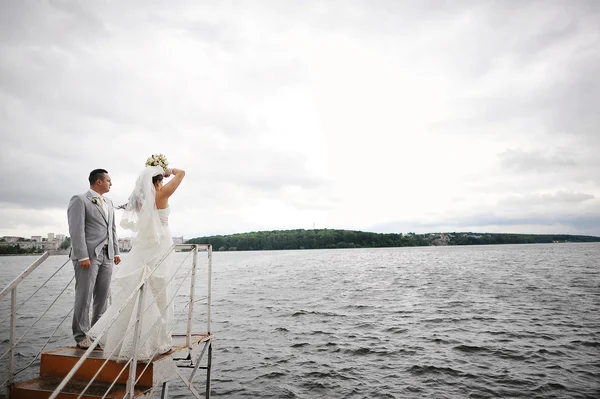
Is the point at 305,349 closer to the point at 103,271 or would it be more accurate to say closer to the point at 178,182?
the point at 103,271

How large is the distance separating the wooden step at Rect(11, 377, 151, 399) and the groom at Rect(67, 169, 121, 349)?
2.68 ft

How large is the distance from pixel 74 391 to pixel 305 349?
797cm

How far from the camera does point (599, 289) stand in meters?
23.6

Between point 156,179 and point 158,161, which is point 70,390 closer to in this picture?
point 156,179

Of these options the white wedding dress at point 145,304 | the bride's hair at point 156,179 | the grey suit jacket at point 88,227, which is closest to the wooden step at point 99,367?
the white wedding dress at point 145,304

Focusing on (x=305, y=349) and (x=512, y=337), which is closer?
(x=305, y=349)

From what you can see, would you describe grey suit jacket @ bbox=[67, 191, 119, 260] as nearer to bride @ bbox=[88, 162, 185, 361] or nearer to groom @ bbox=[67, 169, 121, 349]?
groom @ bbox=[67, 169, 121, 349]

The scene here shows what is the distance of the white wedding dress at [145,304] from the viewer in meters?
4.54

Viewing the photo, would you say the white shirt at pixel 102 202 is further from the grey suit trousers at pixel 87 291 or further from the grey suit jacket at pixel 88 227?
the grey suit trousers at pixel 87 291

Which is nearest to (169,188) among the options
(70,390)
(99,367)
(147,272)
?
(147,272)

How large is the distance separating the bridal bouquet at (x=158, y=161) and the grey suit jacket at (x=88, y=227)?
1228 millimetres

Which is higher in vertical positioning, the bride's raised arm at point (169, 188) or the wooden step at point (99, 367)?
the bride's raised arm at point (169, 188)

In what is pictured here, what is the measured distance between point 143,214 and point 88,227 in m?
1.38

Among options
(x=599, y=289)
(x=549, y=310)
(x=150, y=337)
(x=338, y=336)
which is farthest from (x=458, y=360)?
(x=599, y=289)
